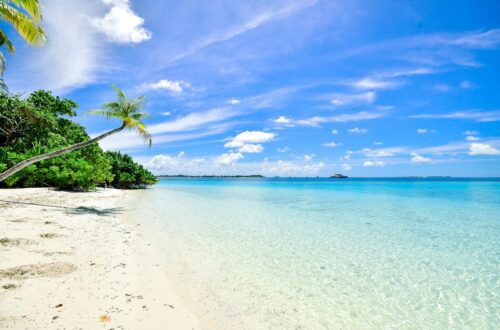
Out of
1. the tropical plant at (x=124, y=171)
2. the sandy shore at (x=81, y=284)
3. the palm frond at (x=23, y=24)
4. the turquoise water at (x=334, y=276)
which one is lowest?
the turquoise water at (x=334, y=276)

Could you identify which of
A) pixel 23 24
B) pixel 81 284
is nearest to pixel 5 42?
pixel 23 24

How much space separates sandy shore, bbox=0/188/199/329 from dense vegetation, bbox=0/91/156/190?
599 inches

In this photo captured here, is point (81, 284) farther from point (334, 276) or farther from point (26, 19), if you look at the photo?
point (26, 19)

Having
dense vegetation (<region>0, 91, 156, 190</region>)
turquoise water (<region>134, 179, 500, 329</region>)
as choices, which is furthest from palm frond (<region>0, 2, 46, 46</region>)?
dense vegetation (<region>0, 91, 156, 190</region>)

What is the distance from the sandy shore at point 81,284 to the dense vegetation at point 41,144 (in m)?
15.2

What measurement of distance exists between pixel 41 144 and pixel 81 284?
24652 mm

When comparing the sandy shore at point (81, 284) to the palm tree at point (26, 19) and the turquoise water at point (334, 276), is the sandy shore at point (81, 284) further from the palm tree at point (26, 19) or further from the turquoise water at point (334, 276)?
the palm tree at point (26, 19)

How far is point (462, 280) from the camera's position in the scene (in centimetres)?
595

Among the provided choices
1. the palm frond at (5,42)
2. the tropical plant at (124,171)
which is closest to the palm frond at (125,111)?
the palm frond at (5,42)

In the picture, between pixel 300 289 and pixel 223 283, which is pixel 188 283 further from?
pixel 300 289

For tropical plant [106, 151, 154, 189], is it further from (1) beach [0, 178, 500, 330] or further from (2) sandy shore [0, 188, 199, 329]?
(2) sandy shore [0, 188, 199, 329]

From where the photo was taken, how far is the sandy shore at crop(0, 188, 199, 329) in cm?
354

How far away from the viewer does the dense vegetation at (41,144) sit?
20.7 metres

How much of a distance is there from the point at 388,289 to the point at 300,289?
5.72 ft
